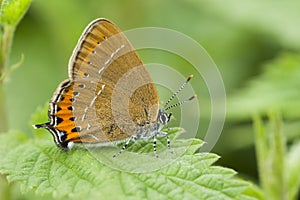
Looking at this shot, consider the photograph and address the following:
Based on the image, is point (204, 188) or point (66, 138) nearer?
point (204, 188)

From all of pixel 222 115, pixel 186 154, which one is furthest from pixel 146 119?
pixel 222 115

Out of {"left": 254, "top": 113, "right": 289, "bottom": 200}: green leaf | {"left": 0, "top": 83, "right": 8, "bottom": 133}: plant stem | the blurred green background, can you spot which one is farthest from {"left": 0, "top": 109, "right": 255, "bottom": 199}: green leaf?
the blurred green background

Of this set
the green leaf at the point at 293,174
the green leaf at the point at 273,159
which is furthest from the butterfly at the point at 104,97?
the green leaf at the point at 293,174

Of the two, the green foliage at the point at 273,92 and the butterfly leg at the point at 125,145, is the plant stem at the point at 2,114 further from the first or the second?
the green foliage at the point at 273,92

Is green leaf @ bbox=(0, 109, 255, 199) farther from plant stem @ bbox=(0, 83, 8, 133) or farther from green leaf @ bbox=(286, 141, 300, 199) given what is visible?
green leaf @ bbox=(286, 141, 300, 199)

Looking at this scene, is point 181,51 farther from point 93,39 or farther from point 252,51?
point 93,39

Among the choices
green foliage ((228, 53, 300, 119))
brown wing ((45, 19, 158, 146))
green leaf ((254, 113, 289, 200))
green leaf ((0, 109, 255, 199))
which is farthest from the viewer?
green foliage ((228, 53, 300, 119))
